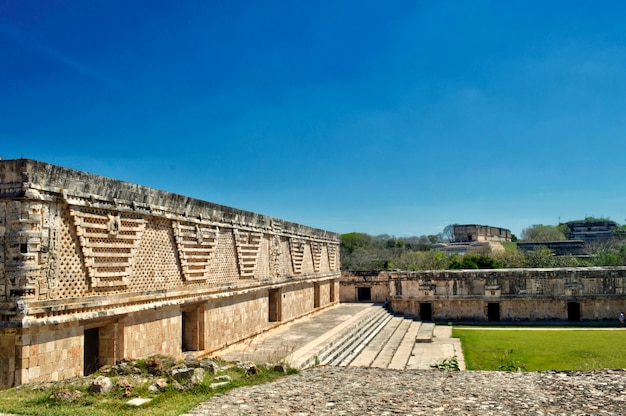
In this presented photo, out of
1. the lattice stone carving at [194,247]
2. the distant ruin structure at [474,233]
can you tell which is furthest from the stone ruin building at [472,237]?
the lattice stone carving at [194,247]

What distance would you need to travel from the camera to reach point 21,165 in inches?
259

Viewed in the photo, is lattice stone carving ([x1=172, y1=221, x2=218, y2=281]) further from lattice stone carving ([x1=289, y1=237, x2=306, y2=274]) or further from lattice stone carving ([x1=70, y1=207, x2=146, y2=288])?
lattice stone carving ([x1=289, y1=237, x2=306, y2=274])

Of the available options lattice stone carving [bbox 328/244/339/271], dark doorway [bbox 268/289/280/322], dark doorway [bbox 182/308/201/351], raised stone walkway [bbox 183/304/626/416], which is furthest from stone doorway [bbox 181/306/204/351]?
lattice stone carving [bbox 328/244/339/271]

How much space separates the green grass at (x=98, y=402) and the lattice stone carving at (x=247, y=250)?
21.5ft

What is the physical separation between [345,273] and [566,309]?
1029 cm

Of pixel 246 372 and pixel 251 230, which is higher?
pixel 251 230

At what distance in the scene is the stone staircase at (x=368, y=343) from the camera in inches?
454

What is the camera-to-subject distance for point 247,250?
13.7 m

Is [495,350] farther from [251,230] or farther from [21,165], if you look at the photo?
[21,165]

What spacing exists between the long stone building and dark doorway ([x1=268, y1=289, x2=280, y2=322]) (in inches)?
89.5

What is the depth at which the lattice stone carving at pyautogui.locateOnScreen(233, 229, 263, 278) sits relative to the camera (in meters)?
13.1

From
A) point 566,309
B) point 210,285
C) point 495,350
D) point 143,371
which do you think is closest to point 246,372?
point 143,371

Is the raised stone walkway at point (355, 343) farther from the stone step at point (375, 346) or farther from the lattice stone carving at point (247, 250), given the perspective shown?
the lattice stone carving at point (247, 250)

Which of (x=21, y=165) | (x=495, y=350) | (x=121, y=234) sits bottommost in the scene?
(x=495, y=350)
